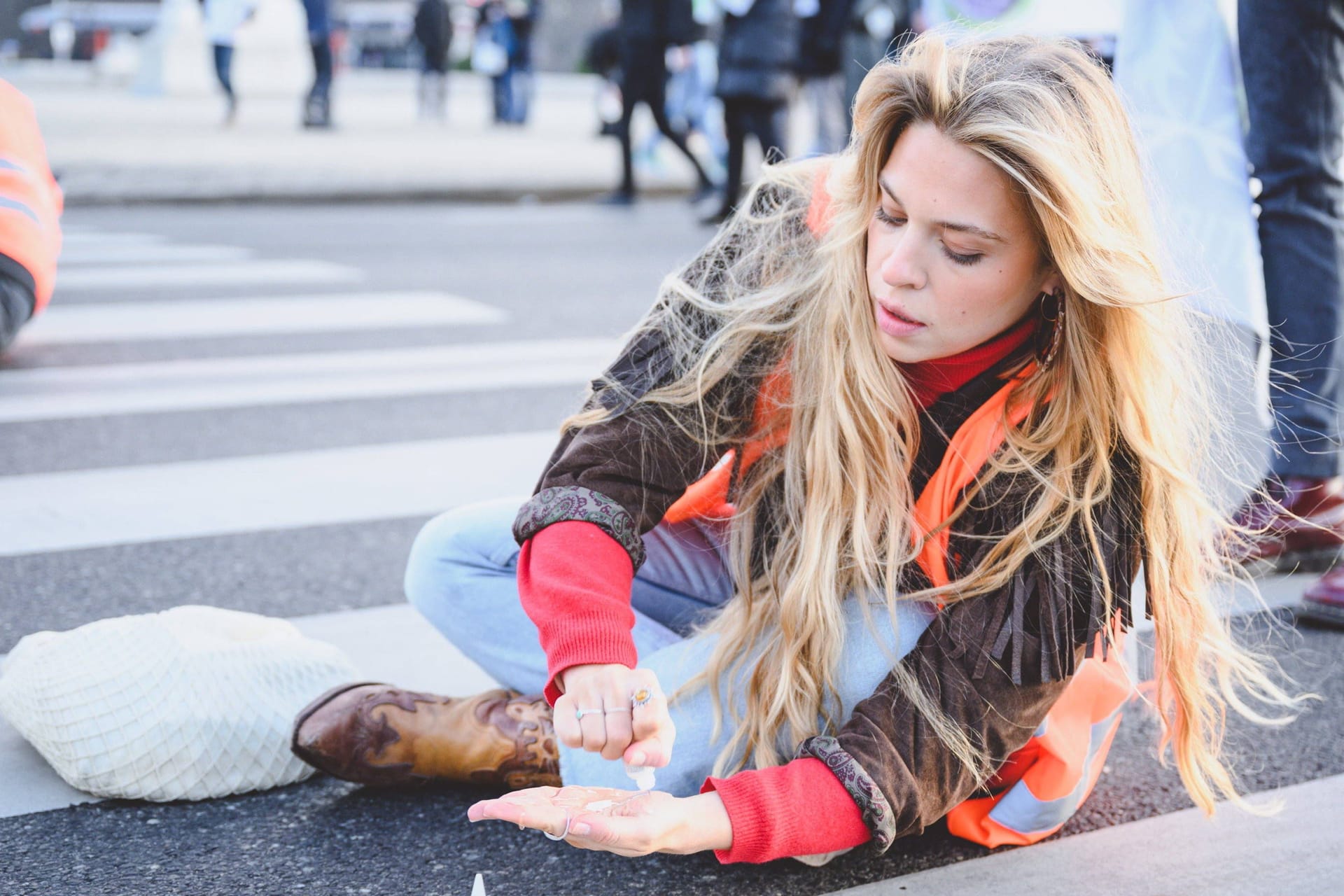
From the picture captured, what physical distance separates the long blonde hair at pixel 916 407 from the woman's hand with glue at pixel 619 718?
0.26 meters

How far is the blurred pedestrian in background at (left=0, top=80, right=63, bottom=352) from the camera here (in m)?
3.39

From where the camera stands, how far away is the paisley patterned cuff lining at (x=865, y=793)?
1680mm

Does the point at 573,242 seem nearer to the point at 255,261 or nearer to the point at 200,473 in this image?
the point at 255,261

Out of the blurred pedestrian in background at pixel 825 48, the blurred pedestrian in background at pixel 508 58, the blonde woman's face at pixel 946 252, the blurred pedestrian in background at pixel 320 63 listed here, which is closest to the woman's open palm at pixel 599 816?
the blonde woman's face at pixel 946 252

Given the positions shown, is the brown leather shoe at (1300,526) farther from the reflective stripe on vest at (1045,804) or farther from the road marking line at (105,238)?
the road marking line at (105,238)

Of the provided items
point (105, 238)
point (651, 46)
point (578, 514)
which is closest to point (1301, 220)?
point (578, 514)

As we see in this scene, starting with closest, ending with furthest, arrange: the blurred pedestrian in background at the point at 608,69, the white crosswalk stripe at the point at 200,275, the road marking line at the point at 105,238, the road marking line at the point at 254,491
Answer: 1. the road marking line at the point at 254,491
2. the white crosswalk stripe at the point at 200,275
3. the road marking line at the point at 105,238
4. the blurred pedestrian in background at the point at 608,69

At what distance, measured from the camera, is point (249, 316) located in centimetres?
550

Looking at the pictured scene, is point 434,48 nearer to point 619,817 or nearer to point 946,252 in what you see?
point 946,252

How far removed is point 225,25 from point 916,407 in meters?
12.6

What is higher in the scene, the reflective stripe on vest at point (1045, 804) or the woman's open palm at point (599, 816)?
the woman's open palm at point (599, 816)

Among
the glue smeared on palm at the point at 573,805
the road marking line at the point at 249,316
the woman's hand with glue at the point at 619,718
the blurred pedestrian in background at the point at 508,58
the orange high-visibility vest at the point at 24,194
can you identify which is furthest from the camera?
the blurred pedestrian in background at the point at 508,58

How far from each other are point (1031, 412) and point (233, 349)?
363 cm

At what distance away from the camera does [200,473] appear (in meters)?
3.65
